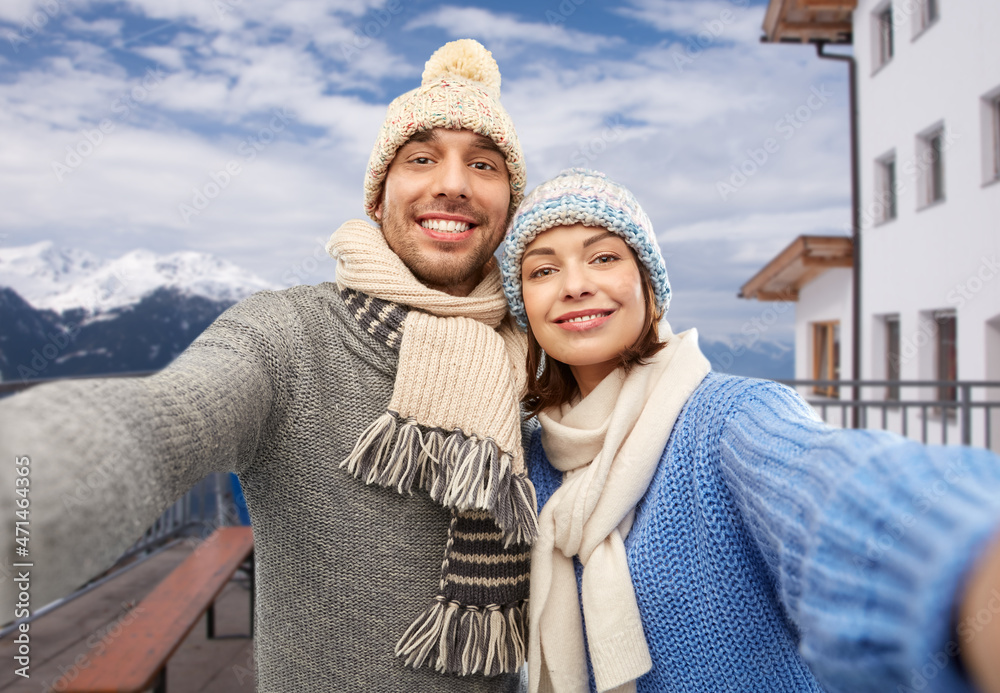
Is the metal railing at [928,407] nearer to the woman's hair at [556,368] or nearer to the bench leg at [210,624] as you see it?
the woman's hair at [556,368]

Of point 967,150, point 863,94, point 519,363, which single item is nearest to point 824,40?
point 863,94

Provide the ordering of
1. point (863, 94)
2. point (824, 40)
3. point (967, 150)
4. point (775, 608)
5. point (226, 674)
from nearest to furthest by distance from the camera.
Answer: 1. point (775, 608)
2. point (226, 674)
3. point (967, 150)
4. point (863, 94)
5. point (824, 40)

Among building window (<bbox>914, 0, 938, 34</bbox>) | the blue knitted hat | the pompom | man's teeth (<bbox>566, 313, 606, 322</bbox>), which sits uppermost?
building window (<bbox>914, 0, 938, 34</bbox>)

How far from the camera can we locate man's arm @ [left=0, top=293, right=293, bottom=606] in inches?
24.4

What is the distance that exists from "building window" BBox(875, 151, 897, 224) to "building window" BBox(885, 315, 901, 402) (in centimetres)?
150

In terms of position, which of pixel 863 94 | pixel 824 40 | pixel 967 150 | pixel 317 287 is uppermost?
pixel 824 40

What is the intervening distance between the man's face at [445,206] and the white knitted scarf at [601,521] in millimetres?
470

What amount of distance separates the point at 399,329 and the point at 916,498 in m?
1.03

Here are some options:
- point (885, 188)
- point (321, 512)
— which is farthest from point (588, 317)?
point (885, 188)

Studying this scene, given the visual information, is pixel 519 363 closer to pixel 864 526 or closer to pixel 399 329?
pixel 399 329

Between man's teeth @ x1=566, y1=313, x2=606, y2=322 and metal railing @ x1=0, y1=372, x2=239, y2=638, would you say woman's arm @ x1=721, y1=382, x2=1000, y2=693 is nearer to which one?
man's teeth @ x1=566, y1=313, x2=606, y2=322

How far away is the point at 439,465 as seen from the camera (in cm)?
127

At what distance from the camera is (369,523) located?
4.29 ft

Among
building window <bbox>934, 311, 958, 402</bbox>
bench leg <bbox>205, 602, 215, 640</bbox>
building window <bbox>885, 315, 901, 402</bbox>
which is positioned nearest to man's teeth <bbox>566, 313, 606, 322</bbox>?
bench leg <bbox>205, 602, 215, 640</bbox>
